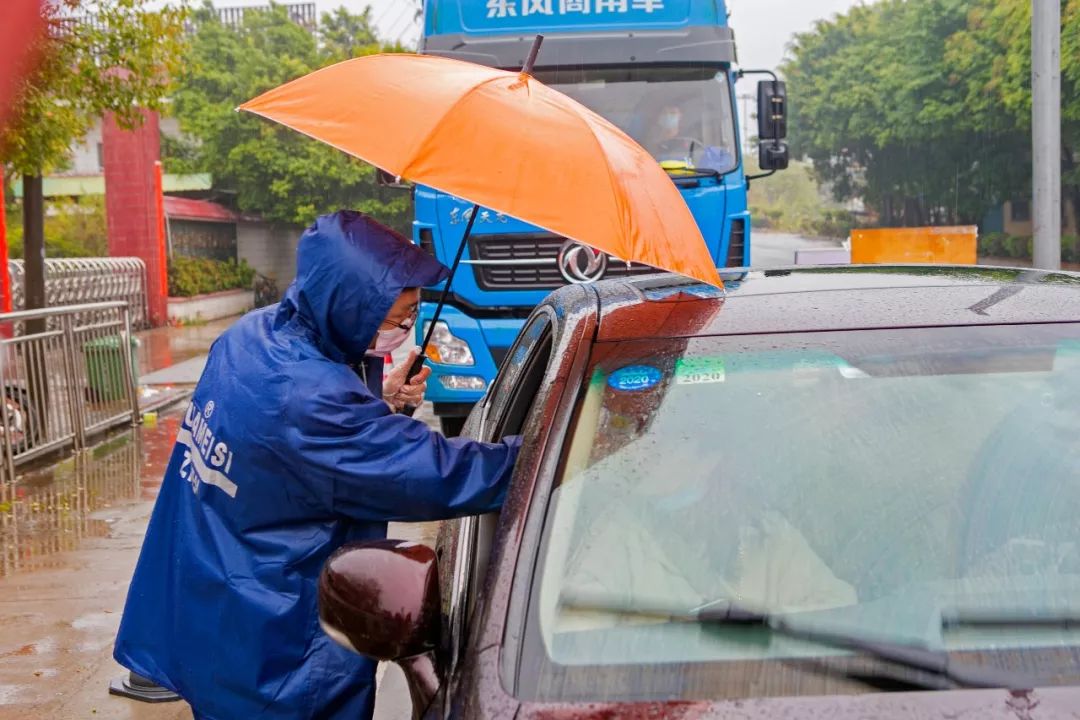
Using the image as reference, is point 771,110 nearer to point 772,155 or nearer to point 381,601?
point 772,155

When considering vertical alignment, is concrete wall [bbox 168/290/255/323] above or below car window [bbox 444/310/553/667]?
below

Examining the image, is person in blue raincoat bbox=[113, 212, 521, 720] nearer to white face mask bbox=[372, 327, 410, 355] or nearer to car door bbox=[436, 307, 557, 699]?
car door bbox=[436, 307, 557, 699]

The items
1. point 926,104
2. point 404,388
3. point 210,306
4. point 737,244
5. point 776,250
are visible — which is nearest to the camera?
point 404,388

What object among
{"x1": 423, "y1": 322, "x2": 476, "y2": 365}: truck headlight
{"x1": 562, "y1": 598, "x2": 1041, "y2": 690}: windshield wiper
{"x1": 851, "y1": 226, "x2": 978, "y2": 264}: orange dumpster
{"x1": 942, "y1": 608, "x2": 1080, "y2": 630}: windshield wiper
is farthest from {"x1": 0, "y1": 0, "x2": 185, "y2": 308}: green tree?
{"x1": 851, "y1": 226, "x2": 978, "y2": 264}: orange dumpster

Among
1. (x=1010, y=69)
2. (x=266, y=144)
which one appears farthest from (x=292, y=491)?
(x=1010, y=69)

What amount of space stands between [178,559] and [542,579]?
3.35ft

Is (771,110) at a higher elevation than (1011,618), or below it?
higher

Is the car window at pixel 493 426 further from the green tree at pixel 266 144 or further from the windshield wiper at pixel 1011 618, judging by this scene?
the green tree at pixel 266 144

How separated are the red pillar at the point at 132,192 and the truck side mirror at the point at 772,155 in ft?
53.7

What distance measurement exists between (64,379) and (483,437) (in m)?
6.96

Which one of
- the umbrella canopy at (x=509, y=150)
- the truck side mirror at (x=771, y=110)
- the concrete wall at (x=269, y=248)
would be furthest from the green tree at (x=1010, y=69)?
the umbrella canopy at (x=509, y=150)

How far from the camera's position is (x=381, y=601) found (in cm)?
187

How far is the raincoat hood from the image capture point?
2588 mm

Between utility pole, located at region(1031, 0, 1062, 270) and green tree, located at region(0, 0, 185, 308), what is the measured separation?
6.67 meters
